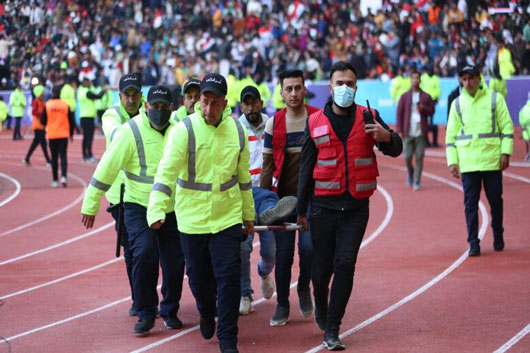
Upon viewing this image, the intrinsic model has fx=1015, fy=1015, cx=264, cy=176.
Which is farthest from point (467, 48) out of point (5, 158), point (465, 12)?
point (5, 158)

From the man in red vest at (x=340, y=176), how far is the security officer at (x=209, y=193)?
1.84 ft

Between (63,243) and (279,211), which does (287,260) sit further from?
(63,243)

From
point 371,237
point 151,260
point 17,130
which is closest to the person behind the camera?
point 151,260

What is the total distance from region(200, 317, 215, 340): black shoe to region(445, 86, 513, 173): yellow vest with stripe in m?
4.63

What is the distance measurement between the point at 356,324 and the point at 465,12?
920 inches

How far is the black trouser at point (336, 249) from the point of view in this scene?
24.2 ft

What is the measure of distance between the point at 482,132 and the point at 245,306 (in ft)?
12.9

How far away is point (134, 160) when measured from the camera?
8.20 meters

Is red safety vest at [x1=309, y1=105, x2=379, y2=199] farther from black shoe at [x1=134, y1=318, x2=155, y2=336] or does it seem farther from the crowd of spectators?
the crowd of spectators

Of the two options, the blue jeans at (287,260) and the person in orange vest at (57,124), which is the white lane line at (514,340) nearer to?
the blue jeans at (287,260)

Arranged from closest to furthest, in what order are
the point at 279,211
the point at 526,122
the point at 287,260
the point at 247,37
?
the point at 279,211
the point at 287,260
the point at 526,122
the point at 247,37

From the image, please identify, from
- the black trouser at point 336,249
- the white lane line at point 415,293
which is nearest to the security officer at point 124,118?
the black trouser at point 336,249

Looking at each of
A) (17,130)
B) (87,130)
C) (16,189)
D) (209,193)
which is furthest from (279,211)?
(17,130)

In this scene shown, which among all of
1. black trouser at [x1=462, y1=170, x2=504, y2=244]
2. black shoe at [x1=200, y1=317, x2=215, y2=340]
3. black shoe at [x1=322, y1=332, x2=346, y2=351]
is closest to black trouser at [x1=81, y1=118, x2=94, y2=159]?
black trouser at [x1=462, y1=170, x2=504, y2=244]
